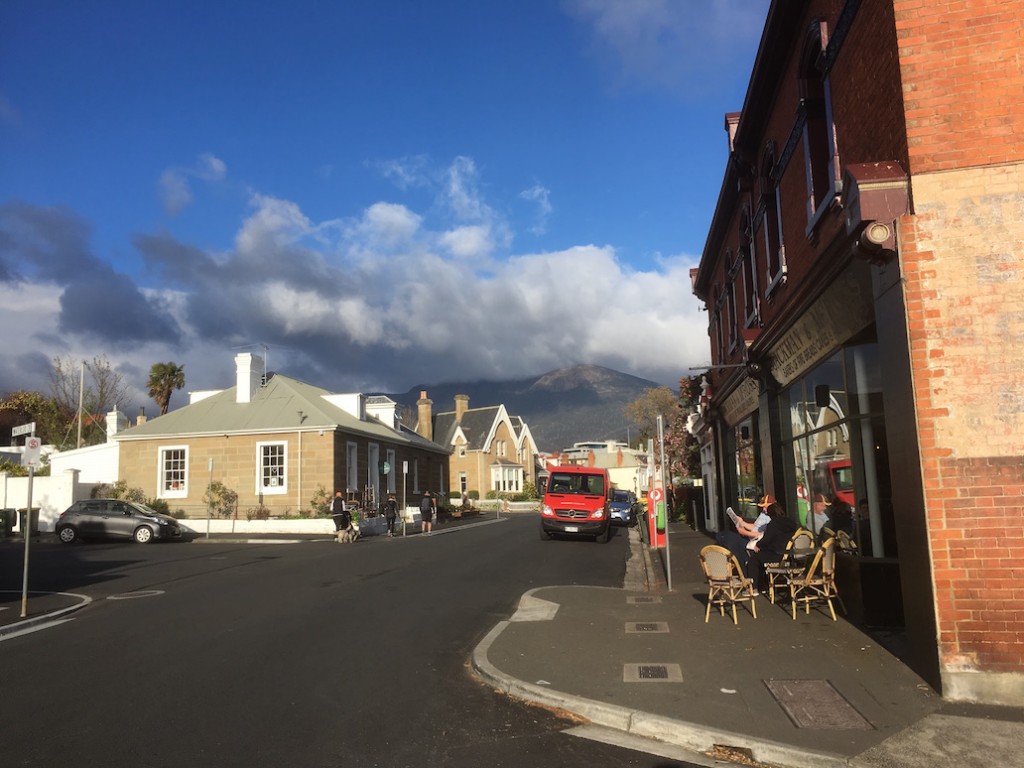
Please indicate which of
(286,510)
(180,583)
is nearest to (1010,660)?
(180,583)

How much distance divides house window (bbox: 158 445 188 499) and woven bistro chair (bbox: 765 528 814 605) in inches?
1080

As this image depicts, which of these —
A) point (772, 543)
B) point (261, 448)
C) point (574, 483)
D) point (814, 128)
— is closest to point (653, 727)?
point (772, 543)

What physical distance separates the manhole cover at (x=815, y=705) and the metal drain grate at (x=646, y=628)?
237cm

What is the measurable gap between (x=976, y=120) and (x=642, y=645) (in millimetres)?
5818

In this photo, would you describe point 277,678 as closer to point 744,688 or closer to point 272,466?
point 744,688

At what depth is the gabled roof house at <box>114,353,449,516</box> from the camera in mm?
30328

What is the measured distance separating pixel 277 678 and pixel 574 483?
672 inches

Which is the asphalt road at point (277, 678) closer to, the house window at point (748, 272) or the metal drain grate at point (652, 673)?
the metal drain grate at point (652, 673)

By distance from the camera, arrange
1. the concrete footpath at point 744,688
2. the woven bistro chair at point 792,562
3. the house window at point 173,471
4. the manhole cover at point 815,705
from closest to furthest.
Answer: the concrete footpath at point 744,688 → the manhole cover at point 815,705 → the woven bistro chair at point 792,562 → the house window at point 173,471

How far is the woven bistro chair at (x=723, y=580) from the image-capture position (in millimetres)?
9273

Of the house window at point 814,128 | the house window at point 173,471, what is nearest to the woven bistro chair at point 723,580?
the house window at point 814,128

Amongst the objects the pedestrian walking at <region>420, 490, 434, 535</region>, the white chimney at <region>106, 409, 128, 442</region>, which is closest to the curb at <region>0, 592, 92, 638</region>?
the pedestrian walking at <region>420, 490, 434, 535</region>

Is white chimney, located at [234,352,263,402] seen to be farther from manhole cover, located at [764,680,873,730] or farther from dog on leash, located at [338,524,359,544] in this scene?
manhole cover, located at [764,680,873,730]

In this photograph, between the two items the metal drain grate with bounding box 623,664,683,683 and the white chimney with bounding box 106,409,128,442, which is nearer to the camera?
the metal drain grate with bounding box 623,664,683,683
